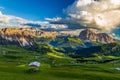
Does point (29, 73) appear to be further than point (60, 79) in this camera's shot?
Yes

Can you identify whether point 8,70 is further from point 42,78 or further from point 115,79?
point 115,79

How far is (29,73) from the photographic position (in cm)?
11344

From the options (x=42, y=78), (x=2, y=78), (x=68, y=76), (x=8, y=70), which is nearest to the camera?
(x=2, y=78)

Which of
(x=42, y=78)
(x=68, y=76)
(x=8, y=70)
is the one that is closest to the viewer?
(x=42, y=78)

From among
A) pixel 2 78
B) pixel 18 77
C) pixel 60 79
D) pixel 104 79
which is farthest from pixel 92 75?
pixel 2 78

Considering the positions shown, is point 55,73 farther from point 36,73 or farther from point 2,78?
point 2,78

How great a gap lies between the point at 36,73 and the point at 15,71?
10.4m

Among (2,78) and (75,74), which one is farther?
(75,74)

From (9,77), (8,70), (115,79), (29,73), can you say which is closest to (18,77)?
(9,77)

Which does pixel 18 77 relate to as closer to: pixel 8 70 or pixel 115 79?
pixel 8 70

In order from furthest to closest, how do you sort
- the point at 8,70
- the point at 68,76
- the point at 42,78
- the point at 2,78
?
1. the point at 8,70
2. the point at 68,76
3. the point at 42,78
4. the point at 2,78

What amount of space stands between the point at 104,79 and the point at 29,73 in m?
32.9

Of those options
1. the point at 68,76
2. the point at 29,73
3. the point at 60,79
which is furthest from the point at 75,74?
the point at 29,73

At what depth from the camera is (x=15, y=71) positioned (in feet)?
385
